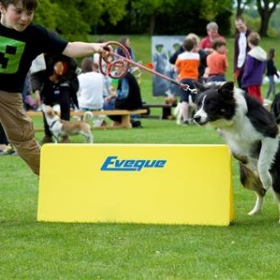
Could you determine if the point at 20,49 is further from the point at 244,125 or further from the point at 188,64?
the point at 188,64

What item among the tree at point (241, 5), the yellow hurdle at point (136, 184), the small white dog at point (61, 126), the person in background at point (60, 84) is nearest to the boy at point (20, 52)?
the yellow hurdle at point (136, 184)

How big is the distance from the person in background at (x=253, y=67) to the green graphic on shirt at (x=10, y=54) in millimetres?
10048

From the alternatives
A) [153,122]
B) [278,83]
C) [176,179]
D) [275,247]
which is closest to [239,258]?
[275,247]

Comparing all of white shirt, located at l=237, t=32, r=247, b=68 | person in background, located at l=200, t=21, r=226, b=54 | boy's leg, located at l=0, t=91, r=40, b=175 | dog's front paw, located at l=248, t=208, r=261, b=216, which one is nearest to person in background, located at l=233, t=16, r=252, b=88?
white shirt, located at l=237, t=32, r=247, b=68

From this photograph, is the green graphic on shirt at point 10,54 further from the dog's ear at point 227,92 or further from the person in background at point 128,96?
the person in background at point 128,96

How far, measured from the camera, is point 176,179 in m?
6.52

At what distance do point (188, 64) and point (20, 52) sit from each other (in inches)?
430

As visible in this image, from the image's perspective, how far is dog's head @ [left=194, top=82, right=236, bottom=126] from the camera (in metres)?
6.34

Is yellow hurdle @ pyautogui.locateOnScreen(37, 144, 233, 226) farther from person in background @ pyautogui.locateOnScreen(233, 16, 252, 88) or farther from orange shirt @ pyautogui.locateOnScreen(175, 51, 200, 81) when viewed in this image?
orange shirt @ pyautogui.locateOnScreen(175, 51, 200, 81)

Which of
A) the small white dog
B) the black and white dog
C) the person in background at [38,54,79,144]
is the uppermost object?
the black and white dog

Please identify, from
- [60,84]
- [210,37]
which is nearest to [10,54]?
[60,84]

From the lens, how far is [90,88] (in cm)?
1653

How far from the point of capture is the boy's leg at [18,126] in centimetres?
669

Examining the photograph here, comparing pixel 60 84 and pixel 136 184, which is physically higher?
pixel 136 184
